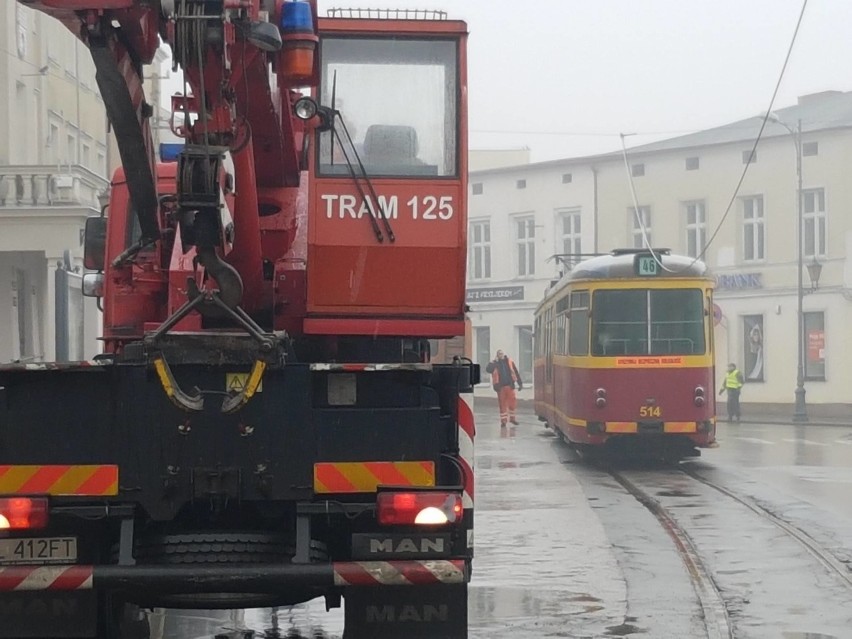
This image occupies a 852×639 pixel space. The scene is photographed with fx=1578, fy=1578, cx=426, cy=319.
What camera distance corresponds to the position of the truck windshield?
8.72m

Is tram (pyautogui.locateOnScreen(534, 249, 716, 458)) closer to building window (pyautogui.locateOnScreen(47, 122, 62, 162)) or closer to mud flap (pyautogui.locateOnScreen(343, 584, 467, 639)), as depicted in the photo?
mud flap (pyautogui.locateOnScreen(343, 584, 467, 639))

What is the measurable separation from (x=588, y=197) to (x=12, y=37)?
91.9ft

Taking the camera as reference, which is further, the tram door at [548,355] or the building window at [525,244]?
the building window at [525,244]

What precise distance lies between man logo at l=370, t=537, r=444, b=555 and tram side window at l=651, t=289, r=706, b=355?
16.1m

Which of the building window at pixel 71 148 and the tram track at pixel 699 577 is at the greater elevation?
the building window at pixel 71 148

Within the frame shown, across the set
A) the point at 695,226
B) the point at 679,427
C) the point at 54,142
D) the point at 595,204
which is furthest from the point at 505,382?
the point at 595,204

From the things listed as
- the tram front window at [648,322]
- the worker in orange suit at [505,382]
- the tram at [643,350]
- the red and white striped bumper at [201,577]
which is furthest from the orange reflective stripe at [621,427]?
the red and white striped bumper at [201,577]

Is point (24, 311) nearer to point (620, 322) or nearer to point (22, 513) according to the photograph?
point (620, 322)

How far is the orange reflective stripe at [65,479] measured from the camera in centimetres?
718

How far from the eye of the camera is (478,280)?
63.7 m

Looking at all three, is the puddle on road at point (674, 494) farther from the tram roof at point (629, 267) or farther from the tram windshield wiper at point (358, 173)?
the tram windshield wiper at point (358, 173)

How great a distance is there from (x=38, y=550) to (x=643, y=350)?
16580mm

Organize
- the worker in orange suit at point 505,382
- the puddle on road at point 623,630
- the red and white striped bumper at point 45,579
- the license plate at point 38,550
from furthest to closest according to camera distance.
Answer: the worker in orange suit at point 505,382 < the puddle on road at point 623,630 < the license plate at point 38,550 < the red and white striped bumper at point 45,579

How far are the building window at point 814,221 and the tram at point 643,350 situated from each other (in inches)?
1076
